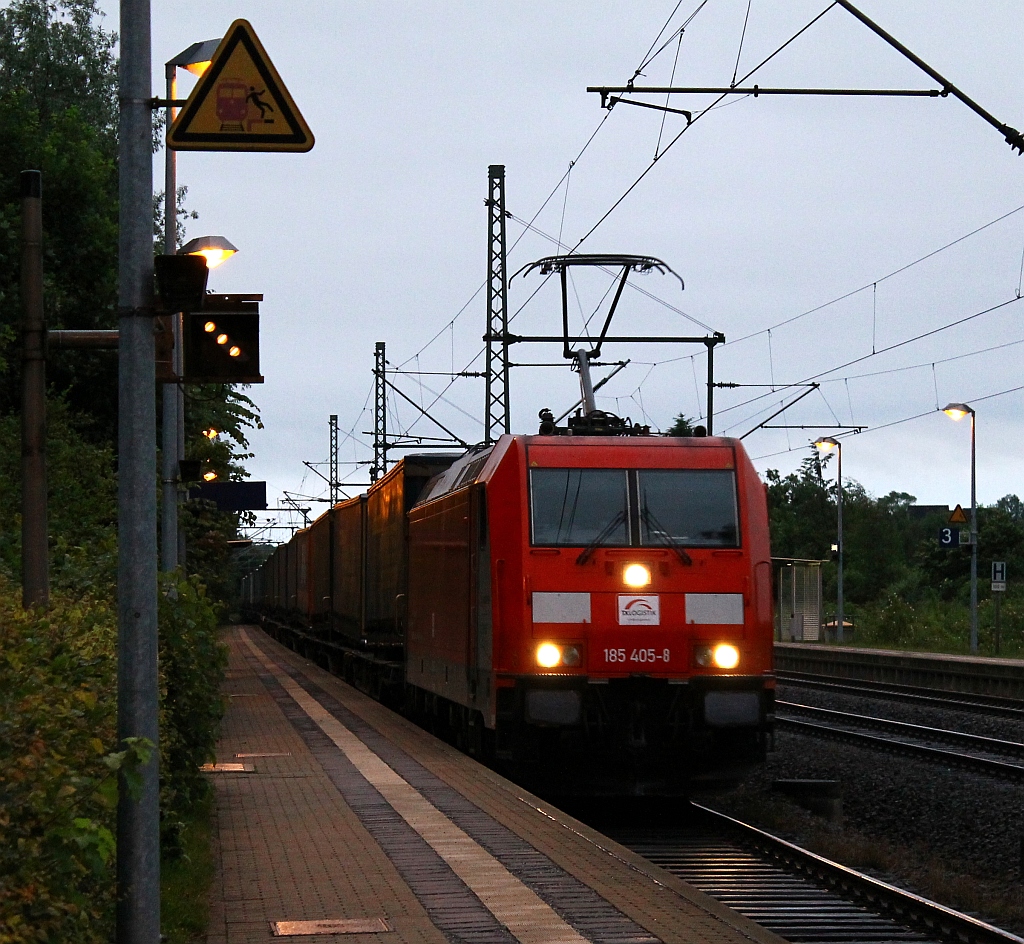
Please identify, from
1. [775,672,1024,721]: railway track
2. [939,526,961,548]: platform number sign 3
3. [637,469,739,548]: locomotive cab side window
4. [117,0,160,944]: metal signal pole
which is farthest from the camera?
[939,526,961,548]: platform number sign 3

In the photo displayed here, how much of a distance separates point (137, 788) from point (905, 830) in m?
9.62

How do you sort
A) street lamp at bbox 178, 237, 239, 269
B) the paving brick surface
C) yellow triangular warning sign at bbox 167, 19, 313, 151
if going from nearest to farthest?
A: yellow triangular warning sign at bbox 167, 19, 313, 151, the paving brick surface, street lamp at bbox 178, 237, 239, 269

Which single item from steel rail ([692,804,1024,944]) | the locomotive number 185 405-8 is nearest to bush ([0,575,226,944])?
steel rail ([692,804,1024,944])

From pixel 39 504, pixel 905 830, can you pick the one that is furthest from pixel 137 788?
pixel 905 830

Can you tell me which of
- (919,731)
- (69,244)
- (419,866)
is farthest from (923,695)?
(419,866)

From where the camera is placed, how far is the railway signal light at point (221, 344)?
661 centimetres

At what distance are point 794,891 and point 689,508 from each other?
3958mm

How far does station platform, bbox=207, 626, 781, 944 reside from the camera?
6.93m

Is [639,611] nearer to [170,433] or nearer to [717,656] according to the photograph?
[717,656]

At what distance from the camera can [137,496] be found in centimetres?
573

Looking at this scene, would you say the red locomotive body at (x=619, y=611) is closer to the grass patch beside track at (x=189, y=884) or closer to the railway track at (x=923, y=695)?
the grass patch beside track at (x=189, y=884)

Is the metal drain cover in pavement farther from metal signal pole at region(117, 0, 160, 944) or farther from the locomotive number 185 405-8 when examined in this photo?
the locomotive number 185 405-8

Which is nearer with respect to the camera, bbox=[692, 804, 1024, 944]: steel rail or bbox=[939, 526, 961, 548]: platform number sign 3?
bbox=[692, 804, 1024, 944]: steel rail

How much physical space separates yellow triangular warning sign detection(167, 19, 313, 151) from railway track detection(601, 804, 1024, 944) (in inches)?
194
